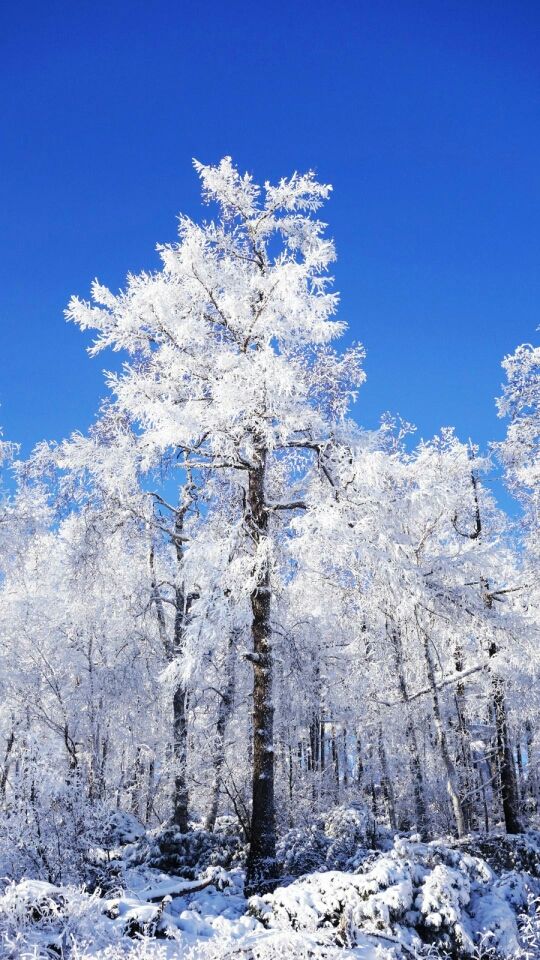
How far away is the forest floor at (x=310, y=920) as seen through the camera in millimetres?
4555

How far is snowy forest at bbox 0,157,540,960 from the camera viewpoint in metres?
5.58

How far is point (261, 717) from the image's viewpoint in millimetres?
8828

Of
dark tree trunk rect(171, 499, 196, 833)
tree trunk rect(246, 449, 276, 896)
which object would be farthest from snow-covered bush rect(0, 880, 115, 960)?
dark tree trunk rect(171, 499, 196, 833)

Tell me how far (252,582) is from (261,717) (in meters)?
2.18

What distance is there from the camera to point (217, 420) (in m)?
8.69

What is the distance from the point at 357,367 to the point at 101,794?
11371 mm

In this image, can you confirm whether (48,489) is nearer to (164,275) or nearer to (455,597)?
(164,275)

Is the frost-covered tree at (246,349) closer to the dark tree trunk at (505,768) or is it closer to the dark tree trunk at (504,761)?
the dark tree trunk at (504,761)

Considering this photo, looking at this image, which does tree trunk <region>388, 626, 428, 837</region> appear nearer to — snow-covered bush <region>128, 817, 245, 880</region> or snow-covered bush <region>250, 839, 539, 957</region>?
snow-covered bush <region>128, 817, 245, 880</region>

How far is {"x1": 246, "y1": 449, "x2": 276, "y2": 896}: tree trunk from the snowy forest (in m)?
0.04

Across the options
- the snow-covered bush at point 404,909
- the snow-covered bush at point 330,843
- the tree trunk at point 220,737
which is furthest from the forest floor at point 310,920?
the tree trunk at point 220,737

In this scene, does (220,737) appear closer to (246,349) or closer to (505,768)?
(505,768)

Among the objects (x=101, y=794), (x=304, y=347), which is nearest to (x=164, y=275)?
(x=304, y=347)

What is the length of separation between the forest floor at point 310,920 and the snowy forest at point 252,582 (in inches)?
1.1
